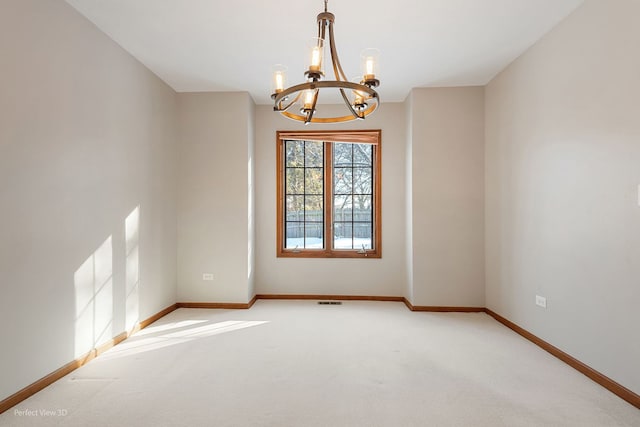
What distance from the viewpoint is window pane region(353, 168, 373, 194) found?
527 centimetres

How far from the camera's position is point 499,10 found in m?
2.87

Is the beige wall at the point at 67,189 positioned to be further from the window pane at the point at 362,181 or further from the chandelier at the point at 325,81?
the window pane at the point at 362,181

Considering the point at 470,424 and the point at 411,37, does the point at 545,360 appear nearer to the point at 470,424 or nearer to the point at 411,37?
the point at 470,424

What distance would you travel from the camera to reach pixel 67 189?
275 cm

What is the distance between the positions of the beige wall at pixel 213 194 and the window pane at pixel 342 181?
131 cm

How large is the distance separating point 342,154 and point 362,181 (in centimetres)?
50

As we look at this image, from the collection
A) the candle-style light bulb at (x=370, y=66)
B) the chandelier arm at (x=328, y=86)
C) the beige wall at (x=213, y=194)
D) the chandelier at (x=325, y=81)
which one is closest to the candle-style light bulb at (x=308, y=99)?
the chandelier at (x=325, y=81)

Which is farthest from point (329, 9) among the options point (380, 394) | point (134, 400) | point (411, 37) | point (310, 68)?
point (134, 400)

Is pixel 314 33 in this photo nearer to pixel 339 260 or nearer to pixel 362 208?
pixel 362 208

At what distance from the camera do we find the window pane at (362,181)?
527 centimetres

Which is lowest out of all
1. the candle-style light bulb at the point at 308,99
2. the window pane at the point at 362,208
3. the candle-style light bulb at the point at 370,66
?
the window pane at the point at 362,208

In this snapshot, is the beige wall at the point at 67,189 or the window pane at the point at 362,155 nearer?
the beige wall at the point at 67,189

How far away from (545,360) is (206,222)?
4.03 meters

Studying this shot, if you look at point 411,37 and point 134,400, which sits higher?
point 411,37
